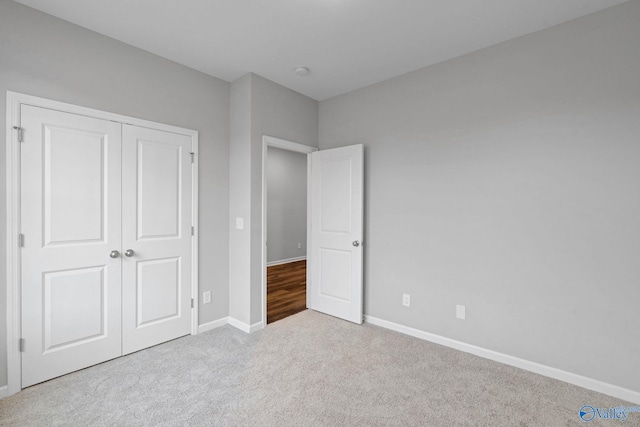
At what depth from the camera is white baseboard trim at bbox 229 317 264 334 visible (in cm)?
303

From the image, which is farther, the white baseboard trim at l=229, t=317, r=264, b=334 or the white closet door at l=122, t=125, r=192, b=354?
the white baseboard trim at l=229, t=317, r=264, b=334

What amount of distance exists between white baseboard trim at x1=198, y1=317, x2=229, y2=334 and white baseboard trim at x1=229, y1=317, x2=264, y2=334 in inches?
3.0

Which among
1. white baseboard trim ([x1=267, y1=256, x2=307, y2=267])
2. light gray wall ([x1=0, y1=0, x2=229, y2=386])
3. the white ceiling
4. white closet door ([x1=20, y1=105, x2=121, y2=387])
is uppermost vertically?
the white ceiling

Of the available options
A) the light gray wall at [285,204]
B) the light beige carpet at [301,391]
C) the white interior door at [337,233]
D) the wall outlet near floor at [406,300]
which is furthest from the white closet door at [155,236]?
the light gray wall at [285,204]

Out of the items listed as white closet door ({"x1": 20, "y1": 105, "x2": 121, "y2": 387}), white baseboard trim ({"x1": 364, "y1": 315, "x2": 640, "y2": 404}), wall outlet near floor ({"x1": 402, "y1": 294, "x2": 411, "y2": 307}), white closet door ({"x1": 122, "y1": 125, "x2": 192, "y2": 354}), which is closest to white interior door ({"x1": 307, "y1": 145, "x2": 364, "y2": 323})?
wall outlet near floor ({"x1": 402, "y1": 294, "x2": 411, "y2": 307})

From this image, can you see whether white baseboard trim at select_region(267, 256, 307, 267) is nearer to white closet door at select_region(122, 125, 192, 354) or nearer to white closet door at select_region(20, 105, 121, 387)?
white closet door at select_region(122, 125, 192, 354)

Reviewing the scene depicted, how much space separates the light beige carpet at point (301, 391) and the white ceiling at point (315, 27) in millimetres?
2730

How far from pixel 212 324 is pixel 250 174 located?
1663mm

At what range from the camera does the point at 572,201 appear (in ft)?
7.16

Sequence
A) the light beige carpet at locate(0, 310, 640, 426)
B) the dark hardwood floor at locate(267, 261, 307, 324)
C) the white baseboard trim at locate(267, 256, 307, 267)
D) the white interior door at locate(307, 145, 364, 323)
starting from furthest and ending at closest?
the white baseboard trim at locate(267, 256, 307, 267) → the dark hardwood floor at locate(267, 261, 307, 324) → the white interior door at locate(307, 145, 364, 323) → the light beige carpet at locate(0, 310, 640, 426)

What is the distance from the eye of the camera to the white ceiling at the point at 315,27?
2.05 metres

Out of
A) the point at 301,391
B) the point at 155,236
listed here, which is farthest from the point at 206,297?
the point at 301,391

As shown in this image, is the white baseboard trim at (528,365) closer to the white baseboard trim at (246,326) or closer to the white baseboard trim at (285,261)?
the white baseboard trim at (246,326)

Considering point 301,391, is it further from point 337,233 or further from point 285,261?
point 285,261
